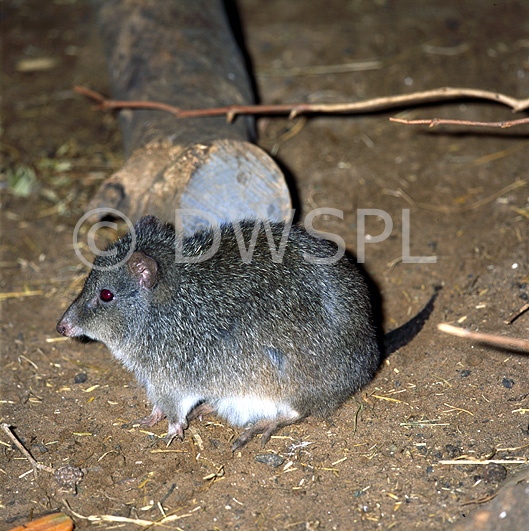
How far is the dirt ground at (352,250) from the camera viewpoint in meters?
4.08

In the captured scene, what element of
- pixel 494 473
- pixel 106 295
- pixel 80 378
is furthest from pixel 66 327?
pixel 494 473

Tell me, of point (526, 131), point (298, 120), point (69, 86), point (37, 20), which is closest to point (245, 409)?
point (298, 120)

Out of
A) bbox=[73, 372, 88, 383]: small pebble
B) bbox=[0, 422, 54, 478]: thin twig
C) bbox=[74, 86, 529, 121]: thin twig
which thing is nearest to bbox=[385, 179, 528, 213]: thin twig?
bbox=[74, 86, 529, 121]: thin twig

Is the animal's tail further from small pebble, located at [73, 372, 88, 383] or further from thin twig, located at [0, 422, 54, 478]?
thin twig, located at [0, 422, 54, 478]

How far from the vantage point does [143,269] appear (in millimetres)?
4488

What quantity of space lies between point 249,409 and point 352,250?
2.24m

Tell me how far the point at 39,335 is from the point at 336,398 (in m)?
2.70

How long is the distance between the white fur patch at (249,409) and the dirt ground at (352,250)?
0.12 meters

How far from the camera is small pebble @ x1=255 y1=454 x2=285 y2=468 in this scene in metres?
4.32

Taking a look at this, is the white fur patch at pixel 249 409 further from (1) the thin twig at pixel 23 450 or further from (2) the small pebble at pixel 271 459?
(1) the thin twig at pixel 23 450

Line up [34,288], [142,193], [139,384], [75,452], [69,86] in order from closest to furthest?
[75,452] < [139,384] < [142,193] < [34,288] < [69,86]

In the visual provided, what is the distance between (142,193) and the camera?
5535 mm

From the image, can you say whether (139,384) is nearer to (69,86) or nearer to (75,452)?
(75,452)

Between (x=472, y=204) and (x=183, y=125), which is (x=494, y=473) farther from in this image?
(x=183, y=125)
